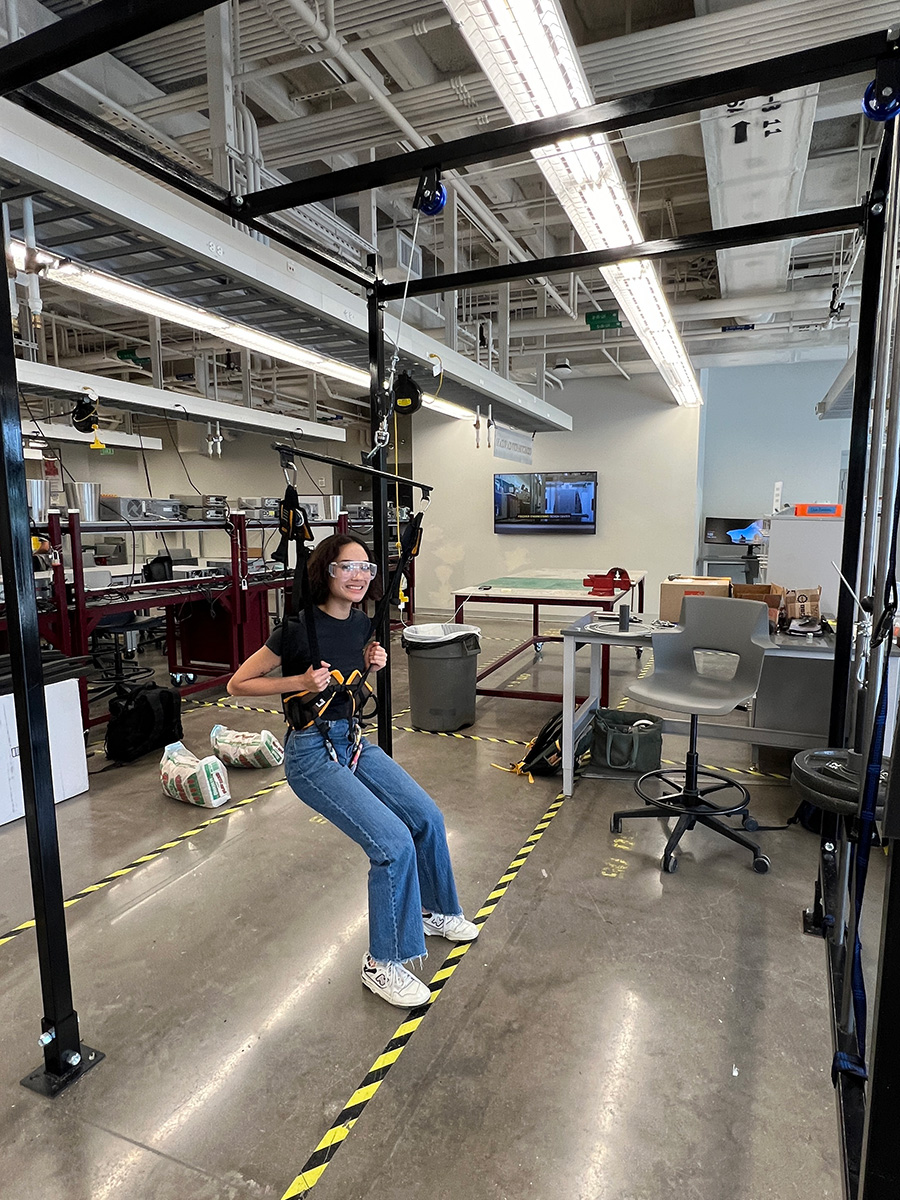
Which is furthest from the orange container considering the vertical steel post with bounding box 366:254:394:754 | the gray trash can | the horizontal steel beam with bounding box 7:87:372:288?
the horizontal steel beam with bounding box 7:87:372:288

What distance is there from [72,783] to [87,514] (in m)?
3.06

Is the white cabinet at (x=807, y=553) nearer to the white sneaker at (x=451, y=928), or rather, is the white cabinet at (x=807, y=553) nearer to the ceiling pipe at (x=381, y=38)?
the white sneaker at (x=451, y=928)

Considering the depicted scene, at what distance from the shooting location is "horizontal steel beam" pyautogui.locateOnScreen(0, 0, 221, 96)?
1.29 meters

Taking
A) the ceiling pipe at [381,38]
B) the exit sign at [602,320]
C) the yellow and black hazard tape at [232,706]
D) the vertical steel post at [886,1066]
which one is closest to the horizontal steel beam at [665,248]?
the ceiling pipe at [381,38]

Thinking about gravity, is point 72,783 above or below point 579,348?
below

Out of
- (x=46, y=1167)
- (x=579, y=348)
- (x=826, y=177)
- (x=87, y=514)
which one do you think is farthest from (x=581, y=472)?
(x=46, y=1167)

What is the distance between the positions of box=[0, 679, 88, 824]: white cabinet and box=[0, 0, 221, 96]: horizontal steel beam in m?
2.84

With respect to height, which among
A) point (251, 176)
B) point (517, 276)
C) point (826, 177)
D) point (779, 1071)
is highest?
point (826, 177)

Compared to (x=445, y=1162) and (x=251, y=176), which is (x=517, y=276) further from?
(x=445, y=1162)

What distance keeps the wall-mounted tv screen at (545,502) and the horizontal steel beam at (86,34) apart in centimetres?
847

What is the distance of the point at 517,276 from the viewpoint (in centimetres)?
273

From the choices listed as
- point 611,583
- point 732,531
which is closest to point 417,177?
point 611,583

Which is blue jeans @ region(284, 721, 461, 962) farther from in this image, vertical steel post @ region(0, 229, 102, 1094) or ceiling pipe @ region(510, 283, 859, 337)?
ceiling pipe @ region(510, 283, 859, 337)

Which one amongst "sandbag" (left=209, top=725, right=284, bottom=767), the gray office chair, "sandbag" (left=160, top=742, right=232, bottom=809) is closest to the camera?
the gray office chair
